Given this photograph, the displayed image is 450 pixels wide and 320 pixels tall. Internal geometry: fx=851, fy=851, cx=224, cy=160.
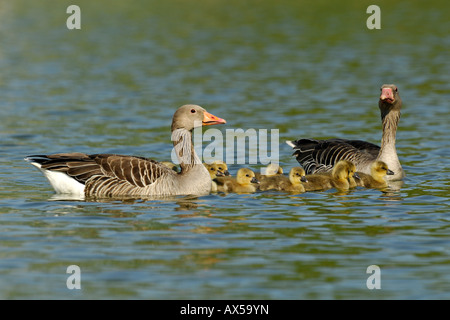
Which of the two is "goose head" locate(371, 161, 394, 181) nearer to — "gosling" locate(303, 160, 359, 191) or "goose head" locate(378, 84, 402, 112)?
"gosling" locate(303, 160, 359, 191)

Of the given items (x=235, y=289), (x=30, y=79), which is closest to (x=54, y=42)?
(x=30, y=79)

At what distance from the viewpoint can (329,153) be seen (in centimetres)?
1773

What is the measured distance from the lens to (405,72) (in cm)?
3253

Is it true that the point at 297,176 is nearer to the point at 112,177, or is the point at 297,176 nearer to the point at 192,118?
the point at 192,118

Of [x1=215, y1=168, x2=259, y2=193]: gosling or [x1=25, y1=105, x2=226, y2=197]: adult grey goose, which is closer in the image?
[x1=25, y1=105, x2=226, y2=197]: adult grey goose

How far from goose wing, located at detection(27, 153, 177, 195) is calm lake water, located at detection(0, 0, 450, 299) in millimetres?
571

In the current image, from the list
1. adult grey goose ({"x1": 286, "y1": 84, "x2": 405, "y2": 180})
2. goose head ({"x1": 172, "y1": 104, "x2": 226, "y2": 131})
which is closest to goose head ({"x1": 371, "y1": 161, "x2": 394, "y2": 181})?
adult grey goose ({"x1": 286, "y1": 84, "x2": 405, "y2": 180})

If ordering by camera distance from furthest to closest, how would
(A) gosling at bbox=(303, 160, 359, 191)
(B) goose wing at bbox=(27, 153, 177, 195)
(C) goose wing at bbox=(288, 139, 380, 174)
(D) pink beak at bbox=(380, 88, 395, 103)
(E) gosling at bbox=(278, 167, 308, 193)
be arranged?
(C) goose wing at bbox=(288, 139, 380, 174) < (D) pink beak at bbox=(380, 88, 395, 103) < (A) gosling at bbox=(303, 160, 359, 191) < (E) gosling at bbox=(278, 167, 308, 193) < (B) goose wing at bbox=(27, 153, 177, 195)

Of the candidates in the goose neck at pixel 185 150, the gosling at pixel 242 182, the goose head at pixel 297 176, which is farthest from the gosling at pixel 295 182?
the goose neck at pixel 185 150

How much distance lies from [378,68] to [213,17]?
1852 cm

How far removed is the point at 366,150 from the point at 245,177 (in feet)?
11.7

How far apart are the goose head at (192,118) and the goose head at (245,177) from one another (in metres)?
1.04

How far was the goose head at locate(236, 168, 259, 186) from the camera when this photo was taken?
15.7 m
